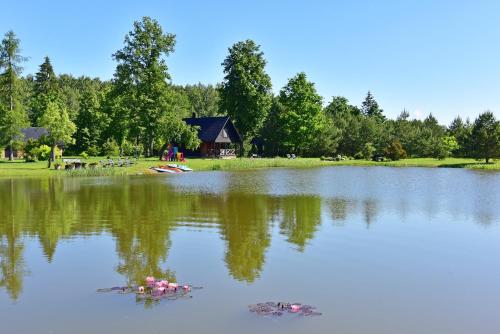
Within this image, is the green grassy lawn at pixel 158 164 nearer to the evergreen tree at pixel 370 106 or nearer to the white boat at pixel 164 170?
the white boat at pixel 164 170

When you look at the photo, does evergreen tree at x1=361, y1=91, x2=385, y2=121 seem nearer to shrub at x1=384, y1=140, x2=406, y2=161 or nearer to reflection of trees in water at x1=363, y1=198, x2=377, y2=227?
shrub at x1=384, y1=140, x2=406, y2=161

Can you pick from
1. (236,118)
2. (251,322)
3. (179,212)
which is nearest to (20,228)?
(179,212)

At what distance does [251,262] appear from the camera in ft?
45.6

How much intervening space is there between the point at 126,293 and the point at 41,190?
24675 mm

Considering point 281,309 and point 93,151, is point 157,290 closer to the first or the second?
point 281,309

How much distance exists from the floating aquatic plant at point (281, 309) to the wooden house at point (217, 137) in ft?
207

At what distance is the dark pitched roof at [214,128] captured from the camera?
73.7 meters

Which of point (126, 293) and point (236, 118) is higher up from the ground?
point (236, 118)

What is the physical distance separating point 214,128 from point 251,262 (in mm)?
61511

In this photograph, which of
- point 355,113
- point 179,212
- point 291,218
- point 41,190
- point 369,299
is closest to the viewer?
point 369,299

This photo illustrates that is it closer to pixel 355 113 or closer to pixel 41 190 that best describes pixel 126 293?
pixel 41 190

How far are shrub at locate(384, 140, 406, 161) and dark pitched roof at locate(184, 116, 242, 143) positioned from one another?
24453 mm

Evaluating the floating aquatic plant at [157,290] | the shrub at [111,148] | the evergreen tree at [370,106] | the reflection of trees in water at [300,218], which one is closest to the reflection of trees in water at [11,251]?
the floating aquatic plant at [157,290]

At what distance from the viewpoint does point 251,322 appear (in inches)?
367
